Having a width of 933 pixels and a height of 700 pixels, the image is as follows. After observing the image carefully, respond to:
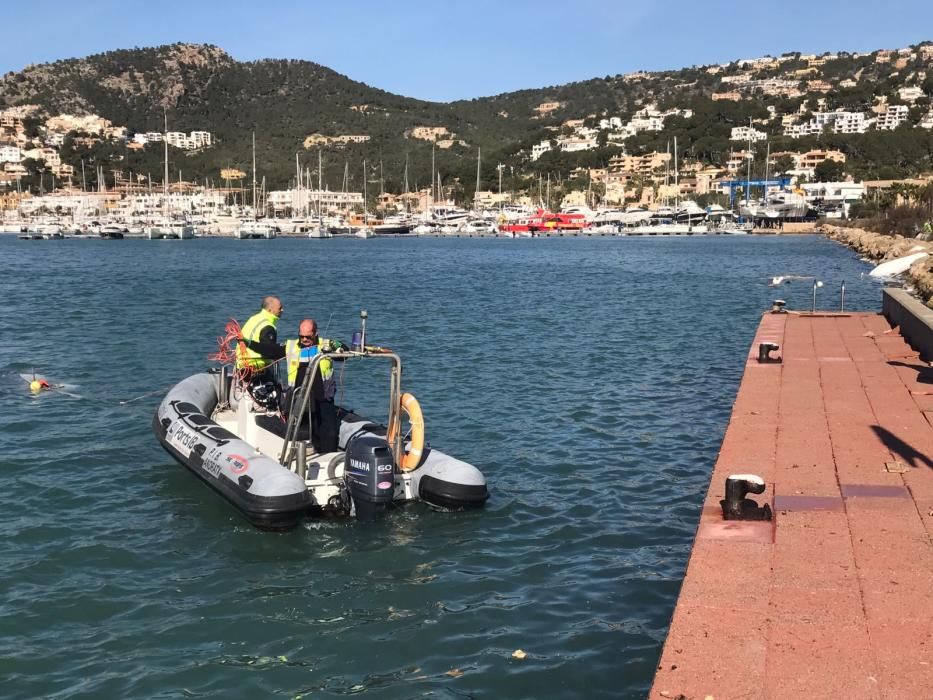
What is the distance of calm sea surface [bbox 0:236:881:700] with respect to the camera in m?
7.57

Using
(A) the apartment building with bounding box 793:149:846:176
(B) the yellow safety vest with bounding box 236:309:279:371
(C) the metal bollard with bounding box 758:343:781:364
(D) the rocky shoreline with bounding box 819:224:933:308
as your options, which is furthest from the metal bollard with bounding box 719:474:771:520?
(A) the apartment building with bounding box 793:149:846:176

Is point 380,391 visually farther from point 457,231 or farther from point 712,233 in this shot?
point 457,231

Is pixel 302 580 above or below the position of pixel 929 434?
below

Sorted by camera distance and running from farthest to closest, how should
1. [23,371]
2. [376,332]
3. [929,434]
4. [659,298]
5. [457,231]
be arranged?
[457,231] → [659,298] → [376,332] → [23,371] → [929,434]

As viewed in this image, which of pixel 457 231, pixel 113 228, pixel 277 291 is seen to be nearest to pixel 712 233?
pixel 457 231

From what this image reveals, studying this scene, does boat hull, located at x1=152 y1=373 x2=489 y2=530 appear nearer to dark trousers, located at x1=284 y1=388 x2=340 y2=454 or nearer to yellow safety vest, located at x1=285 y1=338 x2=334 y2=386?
dark trousers, located at x1=284 y1=388 x2=340 y2=454

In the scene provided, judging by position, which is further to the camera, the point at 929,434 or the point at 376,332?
the point at 376,332

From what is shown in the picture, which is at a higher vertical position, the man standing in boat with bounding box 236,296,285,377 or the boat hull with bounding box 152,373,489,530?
the man standing in boat with bounding box 236,296,285,377

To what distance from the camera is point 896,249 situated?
44.5 meters

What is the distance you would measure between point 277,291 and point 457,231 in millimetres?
104276

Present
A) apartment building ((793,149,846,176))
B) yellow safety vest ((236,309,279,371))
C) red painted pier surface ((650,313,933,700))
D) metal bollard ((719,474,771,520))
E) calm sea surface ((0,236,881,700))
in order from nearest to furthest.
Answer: red painted pier surface ((650,313,933,700)) → calm sea surface ((0,236,881,700)) → metal bollard ((719,474,771,520)) → yellow safety vest ((236,309,279,371)) → apartment building ((793,149,846,176))

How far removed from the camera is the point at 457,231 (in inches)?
5950

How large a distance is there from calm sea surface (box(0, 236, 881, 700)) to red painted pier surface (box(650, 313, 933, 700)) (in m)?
1.00

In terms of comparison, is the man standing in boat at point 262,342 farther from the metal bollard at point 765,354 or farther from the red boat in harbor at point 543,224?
the red boat in harbor at point 543,224
